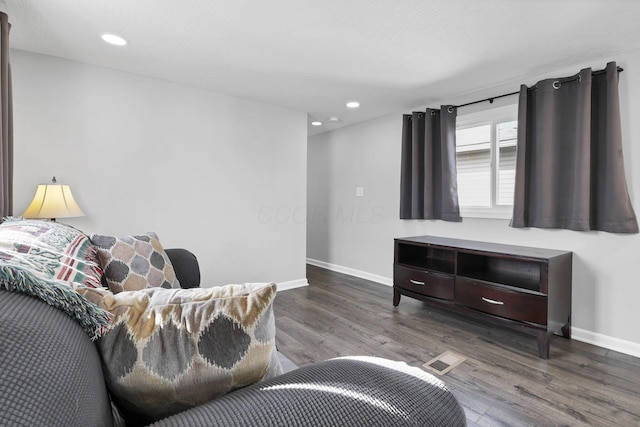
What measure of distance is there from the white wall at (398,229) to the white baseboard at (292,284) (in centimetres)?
89

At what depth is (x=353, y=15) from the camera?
6.39ft

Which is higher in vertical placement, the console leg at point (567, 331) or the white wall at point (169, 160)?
the white wall at point (169, 160)

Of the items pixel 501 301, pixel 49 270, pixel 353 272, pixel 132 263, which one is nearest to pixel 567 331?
pixel 501 301

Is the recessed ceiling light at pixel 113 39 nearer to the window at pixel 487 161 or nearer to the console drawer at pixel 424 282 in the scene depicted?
the console drawer at pixel 424 282

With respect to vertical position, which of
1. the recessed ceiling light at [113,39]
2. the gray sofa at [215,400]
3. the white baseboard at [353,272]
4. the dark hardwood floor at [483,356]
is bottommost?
the dark hardwood floor at [483,356]

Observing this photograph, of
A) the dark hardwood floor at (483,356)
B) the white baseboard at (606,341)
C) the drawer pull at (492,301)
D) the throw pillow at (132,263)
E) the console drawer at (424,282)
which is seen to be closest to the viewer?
the throw pillow at (132,263)

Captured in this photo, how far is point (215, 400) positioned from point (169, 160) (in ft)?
9.68

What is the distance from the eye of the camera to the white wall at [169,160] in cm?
254

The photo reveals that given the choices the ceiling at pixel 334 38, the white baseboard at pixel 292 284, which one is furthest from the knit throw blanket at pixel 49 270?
the white baseboard at pixel 292 284

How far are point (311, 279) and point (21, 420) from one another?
416cm

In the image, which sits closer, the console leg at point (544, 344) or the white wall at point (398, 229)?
the console leg at point (544, 344)

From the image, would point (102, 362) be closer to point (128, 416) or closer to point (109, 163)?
point (128, 416)

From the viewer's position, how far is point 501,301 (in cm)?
246

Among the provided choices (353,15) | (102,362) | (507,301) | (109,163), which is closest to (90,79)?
(109,163)
